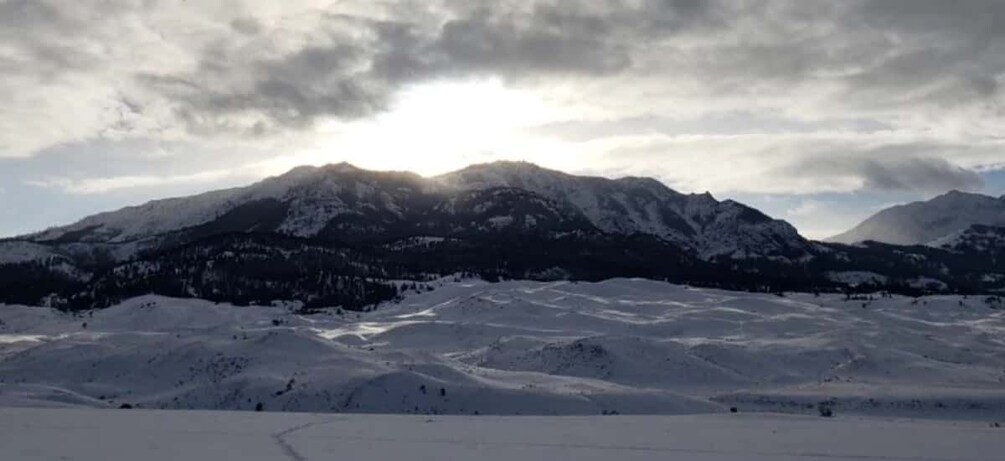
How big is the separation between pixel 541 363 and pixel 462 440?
46767 millimetres

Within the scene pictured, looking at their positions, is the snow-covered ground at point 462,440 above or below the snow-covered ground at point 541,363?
above

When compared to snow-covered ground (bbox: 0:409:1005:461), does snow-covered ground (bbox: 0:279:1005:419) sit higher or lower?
lower

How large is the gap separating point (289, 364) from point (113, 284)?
15494 cm

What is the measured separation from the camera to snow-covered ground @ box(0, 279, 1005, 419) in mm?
45188

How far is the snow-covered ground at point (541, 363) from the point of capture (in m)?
45.2

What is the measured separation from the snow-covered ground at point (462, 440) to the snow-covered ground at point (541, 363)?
62.9 ft

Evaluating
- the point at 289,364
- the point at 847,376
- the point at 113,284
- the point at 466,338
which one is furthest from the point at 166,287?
the point at 847,376

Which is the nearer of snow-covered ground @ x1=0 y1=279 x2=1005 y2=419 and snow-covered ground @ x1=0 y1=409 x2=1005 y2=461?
snow-covered ground @ x1=0 y1=409 x2=1005 y2=461

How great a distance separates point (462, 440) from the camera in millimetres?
18891

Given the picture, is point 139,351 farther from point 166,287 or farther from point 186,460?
point 166,287

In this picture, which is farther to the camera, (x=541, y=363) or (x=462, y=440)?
(x=541, y=363)

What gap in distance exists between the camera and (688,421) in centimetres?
2514

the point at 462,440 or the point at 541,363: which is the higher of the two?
the point at 462,440

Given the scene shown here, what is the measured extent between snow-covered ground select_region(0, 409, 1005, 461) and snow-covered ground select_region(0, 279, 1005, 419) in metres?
19.2
